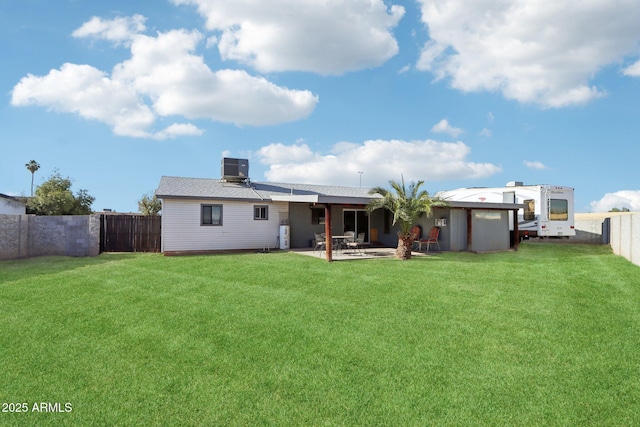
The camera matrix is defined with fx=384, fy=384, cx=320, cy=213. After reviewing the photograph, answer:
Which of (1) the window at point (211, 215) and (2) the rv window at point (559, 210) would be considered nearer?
(1) the window at point (211, 215)

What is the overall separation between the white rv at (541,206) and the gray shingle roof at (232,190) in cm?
750

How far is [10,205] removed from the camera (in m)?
25.4

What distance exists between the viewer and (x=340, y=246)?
60.3 feet

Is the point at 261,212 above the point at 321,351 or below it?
above

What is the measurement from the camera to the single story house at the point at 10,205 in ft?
80.1

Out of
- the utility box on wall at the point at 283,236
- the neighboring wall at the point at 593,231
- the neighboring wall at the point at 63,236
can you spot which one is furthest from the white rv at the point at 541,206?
the neighboring wall at the point at 63,236

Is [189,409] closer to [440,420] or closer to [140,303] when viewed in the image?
[440,420]

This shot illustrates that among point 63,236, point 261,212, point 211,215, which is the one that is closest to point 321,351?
point 211,215

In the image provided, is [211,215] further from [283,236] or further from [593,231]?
[593,231]

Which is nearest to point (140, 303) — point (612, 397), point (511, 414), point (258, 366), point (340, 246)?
point (258, 366)

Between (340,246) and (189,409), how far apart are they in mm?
14465

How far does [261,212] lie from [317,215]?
2.94 m

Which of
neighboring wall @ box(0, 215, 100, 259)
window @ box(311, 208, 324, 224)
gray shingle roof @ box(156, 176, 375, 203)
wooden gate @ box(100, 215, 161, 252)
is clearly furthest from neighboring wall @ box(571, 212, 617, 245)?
neighboring wall @ box(0, 215, 100, 259)

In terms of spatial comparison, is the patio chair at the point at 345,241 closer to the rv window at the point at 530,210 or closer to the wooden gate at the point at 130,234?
the wooden gate at the point at 130,234
